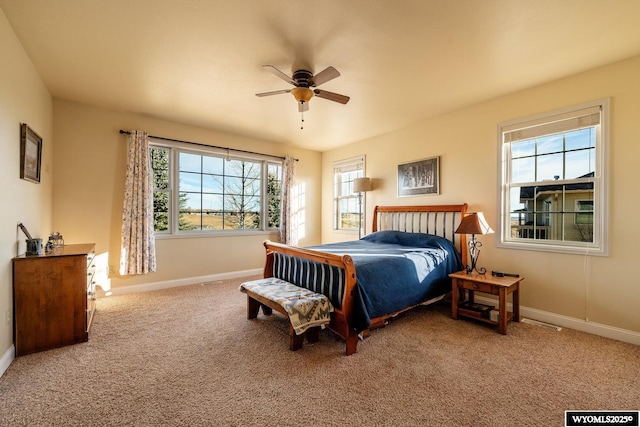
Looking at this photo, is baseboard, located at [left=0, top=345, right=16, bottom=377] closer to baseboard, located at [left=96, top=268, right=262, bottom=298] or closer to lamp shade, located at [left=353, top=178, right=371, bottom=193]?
baseboard, located at [left=96, top=268, right=262, bottom=298]

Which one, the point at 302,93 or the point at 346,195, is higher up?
the point at 302,93

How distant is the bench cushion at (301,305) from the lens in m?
2.26

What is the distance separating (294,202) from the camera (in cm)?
557

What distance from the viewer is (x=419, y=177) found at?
4.31 meters

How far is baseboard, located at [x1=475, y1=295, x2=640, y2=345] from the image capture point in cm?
253

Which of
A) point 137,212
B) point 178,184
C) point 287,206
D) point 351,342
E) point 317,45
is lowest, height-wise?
point 351,342

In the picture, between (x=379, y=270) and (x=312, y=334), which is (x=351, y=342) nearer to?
(x=312, y=334)

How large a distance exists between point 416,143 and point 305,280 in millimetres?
2881

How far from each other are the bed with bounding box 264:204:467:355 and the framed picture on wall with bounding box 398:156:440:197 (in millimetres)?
313

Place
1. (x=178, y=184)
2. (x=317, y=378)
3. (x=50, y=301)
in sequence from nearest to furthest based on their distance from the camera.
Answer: (x=317, y=378) < (x=50, y=301) < (x=178, y=184)

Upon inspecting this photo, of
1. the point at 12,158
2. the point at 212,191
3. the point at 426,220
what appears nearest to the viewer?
the point at 12,158

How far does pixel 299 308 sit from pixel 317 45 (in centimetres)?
222

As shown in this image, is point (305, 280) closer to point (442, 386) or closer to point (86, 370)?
point (442, 386)

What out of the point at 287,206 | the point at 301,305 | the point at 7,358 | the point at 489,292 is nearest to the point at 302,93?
the point at 301,305
